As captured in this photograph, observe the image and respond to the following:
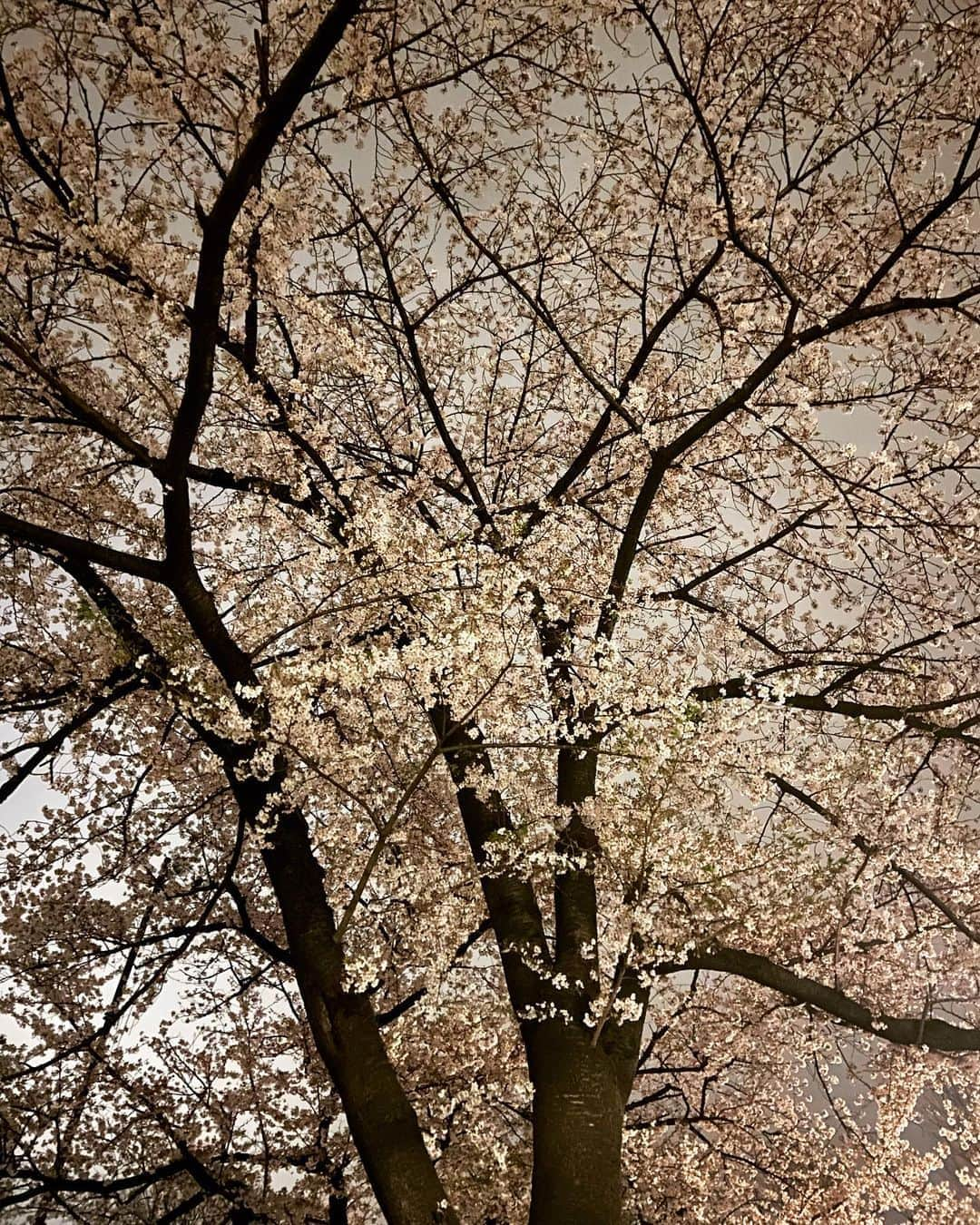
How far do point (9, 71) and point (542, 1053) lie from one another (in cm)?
577

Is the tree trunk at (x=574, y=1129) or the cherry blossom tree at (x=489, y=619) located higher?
the cherry blossom tree at (x=489, y=619)

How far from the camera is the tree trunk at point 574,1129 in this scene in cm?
359

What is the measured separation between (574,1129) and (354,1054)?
47.3 inches

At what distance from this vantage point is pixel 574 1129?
382 cm

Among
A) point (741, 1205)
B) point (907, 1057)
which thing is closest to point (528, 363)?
point (907, 1057)

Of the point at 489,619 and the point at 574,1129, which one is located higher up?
the point at 489,619

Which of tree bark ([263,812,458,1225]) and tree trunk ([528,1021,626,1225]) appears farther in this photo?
tree trunk ([528,1021,626,1225])

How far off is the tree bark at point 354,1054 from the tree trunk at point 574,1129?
51 centimetres

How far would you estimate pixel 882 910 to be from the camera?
276 inches

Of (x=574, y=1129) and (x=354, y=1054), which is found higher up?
(x=354, y=1054)

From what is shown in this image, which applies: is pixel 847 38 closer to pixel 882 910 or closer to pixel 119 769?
pixel 882 910

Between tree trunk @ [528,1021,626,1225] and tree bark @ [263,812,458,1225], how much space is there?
0.51m

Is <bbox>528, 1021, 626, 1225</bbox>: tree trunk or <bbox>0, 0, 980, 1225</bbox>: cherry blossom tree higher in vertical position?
<bbox>0, 0, 980, 1225</bbox>: cherry blossom tree

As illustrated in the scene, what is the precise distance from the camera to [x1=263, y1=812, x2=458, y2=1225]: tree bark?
3.49 meters
